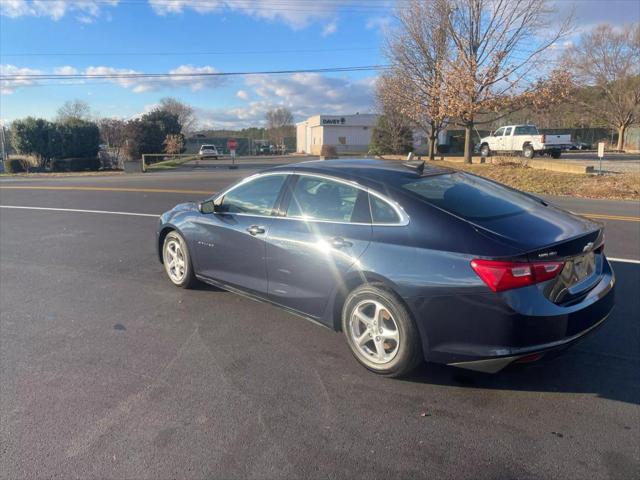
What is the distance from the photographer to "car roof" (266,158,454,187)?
3822mm

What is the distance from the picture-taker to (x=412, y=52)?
2433 cm

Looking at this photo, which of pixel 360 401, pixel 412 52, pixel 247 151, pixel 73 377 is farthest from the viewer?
pixel 247 151

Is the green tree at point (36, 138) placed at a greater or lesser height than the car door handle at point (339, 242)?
greater

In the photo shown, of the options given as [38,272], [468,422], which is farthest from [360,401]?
[38,272]

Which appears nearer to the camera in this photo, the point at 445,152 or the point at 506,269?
the point at 506,269

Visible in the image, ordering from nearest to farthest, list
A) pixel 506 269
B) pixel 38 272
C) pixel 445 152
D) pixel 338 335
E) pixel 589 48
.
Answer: pixel 506 269, pixel 338 335, pixel 38 272, pixel 589 48, pixel 445 152

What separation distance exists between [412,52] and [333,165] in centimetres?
2240

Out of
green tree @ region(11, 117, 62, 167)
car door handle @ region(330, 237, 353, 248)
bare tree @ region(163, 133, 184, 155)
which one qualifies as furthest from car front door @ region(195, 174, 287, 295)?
bare tree @ region(163, 133, 184, 155)

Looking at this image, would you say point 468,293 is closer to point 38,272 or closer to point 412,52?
point 38,272

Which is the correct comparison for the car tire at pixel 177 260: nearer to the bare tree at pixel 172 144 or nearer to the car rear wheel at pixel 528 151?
the car rear wheel at pixel 528 151

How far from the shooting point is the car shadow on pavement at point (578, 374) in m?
3.29

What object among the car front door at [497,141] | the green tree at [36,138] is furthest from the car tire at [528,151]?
the green tree at [36,138]

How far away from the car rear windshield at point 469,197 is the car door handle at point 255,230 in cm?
138

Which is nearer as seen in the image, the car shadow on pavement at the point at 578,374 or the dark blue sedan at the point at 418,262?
the dark blue sedan at the point at 418,262
